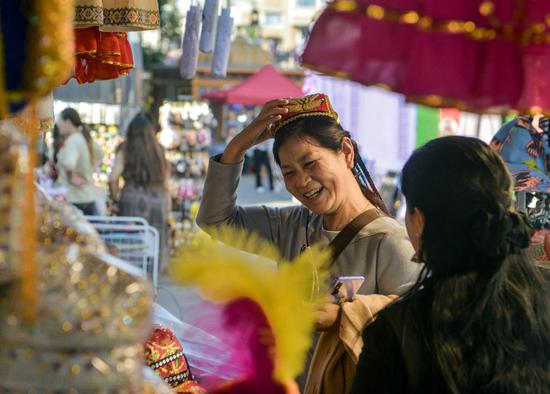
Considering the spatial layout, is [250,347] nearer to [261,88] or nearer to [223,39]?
[223,39]

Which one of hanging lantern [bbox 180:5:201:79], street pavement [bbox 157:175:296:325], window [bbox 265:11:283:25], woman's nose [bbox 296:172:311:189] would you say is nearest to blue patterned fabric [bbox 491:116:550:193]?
street pavement [bbox 157:175:296:325]

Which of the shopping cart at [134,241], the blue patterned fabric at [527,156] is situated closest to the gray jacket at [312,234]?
the blue patterned fabric at [527,156]

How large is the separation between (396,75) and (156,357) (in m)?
1.39

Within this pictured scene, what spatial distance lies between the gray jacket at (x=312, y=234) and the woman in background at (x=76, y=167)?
5017 mm

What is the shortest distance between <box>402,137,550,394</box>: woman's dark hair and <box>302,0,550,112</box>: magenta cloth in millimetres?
323

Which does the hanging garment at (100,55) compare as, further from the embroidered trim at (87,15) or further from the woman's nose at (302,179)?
the woman's nose at (302,179)

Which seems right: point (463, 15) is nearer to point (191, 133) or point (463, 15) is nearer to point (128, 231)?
point (128, 231)

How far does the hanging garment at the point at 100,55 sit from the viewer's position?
306cm

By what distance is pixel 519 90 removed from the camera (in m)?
1.44

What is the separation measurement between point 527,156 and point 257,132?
1234mm

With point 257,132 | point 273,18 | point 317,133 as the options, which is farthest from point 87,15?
point 273,18

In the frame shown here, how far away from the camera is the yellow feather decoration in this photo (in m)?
1.23

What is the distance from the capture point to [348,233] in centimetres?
262

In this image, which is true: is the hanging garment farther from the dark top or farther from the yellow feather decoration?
the yellow feather decoration
